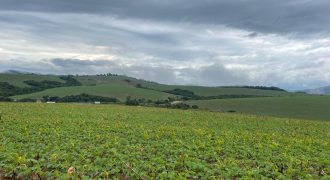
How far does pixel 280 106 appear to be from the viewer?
87812 mm

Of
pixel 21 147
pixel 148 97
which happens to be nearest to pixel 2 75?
pixel 148 97

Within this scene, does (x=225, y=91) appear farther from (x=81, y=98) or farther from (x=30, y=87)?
(x=30, y=87)

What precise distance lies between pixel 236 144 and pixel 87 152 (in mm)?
7410

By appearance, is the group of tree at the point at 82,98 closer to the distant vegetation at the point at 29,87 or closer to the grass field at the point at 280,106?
the distant vegetation at the point at 29,87

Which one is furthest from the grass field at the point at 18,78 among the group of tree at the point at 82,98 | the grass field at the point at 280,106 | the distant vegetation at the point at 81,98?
the grass field at the point at 280,106

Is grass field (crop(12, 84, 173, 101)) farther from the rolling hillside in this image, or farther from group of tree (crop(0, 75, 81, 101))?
group of tree (crop(0, 75, 81, 101))

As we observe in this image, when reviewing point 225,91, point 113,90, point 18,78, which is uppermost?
point 225,91

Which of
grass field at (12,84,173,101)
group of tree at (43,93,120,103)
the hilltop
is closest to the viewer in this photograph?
the hilltop

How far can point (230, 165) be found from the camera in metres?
11.0

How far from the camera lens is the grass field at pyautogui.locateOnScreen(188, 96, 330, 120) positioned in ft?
259

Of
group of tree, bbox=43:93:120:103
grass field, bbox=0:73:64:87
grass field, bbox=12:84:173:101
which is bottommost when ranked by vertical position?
group of tree, bbox=43:93:120:103

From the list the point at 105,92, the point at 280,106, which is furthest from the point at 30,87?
the point at 280,106

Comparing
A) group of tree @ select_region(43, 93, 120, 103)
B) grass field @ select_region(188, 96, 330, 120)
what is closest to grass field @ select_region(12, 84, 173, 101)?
group of tree @ select_region(43, 93, 120, 103)

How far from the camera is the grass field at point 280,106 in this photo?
259 feet
